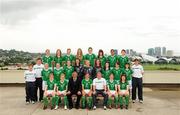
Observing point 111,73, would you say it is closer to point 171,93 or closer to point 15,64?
point 171,93

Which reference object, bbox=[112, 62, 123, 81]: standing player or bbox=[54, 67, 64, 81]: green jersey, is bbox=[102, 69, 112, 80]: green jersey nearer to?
bbox=[112, 62, 123, 81]: standing player

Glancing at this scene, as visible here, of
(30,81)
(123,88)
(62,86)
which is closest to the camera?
(62,86)

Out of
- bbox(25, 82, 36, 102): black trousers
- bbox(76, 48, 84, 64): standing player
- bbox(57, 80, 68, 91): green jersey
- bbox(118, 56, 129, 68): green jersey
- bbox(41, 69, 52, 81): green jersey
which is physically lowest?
bbox(25, 82, 36, 102): black trousers

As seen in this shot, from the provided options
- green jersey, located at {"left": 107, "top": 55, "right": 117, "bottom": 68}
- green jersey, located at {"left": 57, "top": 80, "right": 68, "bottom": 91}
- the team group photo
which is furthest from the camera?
green jersey, located at {"left": 107, "top": 55, "right": 117, "bottom": 68}

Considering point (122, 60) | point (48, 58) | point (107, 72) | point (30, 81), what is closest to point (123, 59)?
point (122, 60)

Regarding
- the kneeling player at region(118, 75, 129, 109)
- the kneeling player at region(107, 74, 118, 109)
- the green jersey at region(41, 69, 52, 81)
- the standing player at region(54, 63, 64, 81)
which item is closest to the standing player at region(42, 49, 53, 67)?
the green jersey at region(41, 69, 52, 81)

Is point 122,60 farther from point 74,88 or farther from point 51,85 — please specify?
point 51,85

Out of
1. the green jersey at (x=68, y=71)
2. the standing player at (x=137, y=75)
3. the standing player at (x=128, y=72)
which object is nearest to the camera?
the green jersey at (x=68, y=71)

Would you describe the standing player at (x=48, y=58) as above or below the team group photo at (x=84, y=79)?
above

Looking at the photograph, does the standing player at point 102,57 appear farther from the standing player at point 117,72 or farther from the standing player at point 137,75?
the standing player at point 137,75

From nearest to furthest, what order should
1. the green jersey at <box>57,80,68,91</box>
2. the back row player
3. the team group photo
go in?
the team group photo, the green jersey at <box>57,80,68,91</box>, the back row player

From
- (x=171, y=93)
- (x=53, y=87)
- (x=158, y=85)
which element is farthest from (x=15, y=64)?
(x=53, y=87)

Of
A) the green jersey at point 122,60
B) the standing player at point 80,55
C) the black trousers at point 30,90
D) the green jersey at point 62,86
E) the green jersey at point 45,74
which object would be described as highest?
the standing player at point 80,55

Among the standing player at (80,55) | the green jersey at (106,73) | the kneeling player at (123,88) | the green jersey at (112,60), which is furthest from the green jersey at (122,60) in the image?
the standing player at (80,55)
